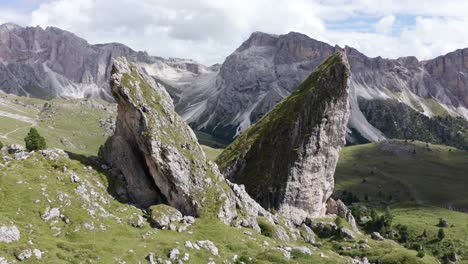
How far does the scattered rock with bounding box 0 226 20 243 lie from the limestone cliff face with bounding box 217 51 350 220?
60917 millimetres

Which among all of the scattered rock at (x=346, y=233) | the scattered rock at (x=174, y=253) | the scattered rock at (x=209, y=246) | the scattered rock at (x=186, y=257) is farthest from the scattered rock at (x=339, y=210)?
the scattered rock at (x=174, y=253)

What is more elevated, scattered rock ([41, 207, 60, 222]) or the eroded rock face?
the eroded rock face

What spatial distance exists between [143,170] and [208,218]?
14890mm

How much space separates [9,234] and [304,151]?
68647mm

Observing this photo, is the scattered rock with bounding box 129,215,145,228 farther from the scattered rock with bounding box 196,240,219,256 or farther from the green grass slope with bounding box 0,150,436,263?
the scattered rock with bounding box 196,240,219,256

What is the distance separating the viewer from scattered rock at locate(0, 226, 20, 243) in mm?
46844

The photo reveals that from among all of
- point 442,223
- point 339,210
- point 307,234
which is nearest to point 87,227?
point 307,234

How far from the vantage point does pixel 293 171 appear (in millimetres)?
101062

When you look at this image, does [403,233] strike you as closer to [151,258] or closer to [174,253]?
[174,253]

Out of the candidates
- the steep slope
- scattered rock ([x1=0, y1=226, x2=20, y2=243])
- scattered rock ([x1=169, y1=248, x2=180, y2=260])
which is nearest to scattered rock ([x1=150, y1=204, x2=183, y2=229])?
the steep slope

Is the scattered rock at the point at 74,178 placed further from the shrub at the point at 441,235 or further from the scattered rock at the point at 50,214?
the shrub at the point at 441,235

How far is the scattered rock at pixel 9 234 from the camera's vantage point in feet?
154

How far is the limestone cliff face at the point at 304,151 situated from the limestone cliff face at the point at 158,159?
939 inches

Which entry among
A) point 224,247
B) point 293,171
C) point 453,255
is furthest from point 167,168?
point 453,255
